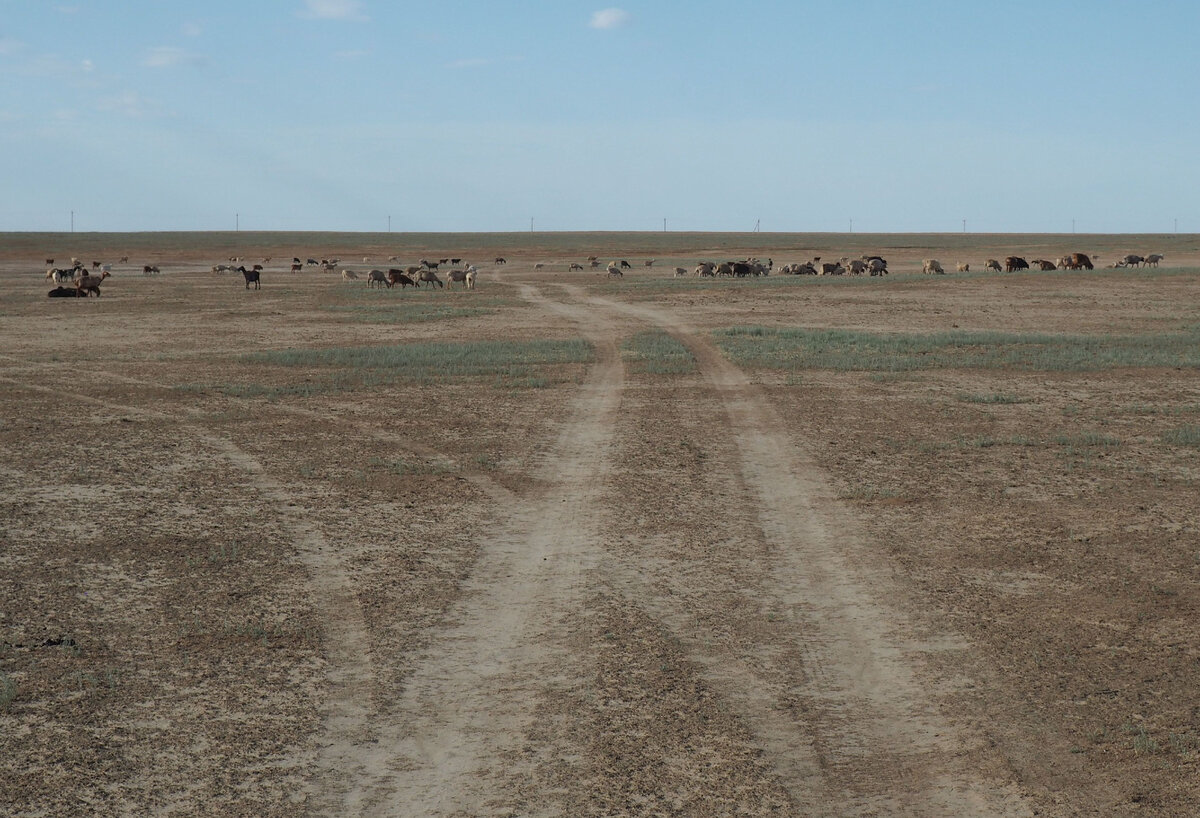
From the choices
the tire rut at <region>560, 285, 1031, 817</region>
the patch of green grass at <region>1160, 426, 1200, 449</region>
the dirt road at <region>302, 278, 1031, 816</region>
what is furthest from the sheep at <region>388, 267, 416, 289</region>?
the tire rut at <region>560, 285, 1031, 817</region>

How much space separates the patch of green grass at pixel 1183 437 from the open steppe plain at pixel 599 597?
66 mm

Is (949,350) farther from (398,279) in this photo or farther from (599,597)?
(398,279)

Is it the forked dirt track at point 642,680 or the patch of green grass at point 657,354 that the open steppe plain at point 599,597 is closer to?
the forked dirt track at point 642,680

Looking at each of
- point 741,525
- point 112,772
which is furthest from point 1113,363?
point 112,772

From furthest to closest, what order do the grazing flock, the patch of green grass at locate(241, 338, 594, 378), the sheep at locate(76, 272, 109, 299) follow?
the grazing flock < the sheep at locate(76, 272, 109, 299) < the patch of green grass at locate(241, 338, 594, 378)

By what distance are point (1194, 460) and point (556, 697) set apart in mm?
9915

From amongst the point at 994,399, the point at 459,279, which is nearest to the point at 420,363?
the point at 994,399

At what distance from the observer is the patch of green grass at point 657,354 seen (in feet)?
72.5

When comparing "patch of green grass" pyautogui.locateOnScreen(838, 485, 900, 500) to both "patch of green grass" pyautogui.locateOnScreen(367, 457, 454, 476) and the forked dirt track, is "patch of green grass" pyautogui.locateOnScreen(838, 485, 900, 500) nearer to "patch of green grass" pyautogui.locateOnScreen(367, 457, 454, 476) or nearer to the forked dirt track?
the forked dirt track

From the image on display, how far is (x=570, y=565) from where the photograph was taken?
360 inches

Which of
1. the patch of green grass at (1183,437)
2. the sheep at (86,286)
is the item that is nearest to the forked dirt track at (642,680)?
the patch of green grass at (1183,437)

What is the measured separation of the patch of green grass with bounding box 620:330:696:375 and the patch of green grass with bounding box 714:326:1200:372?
107cm

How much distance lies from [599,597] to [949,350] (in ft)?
61.6

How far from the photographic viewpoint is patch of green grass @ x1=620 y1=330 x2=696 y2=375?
2209cm
